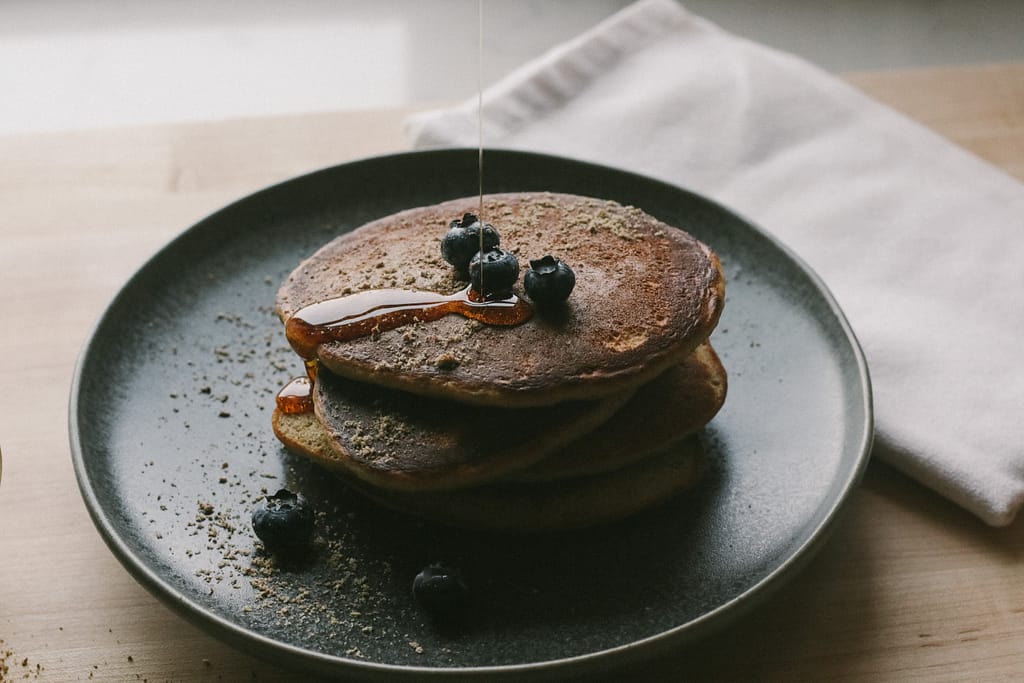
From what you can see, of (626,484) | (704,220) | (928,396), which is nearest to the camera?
(626,484)

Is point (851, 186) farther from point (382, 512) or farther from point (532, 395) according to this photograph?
point (382, 512)

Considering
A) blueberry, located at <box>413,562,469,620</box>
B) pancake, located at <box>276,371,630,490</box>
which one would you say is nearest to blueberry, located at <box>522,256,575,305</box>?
pancake, located at <box>276,371,630,490</box>

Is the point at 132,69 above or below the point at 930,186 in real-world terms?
below

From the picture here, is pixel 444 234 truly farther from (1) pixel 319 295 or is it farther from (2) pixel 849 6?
(2) pixel 849 6

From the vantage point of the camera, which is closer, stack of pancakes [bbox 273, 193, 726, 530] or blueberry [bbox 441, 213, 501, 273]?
stack of pancakes [bbox 273, 193, 726, 530]

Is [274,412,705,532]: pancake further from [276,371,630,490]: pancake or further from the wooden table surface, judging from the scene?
the wooden table surface

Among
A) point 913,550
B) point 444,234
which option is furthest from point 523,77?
point 913,550

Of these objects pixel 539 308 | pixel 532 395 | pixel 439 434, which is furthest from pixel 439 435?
pixel 539 308
